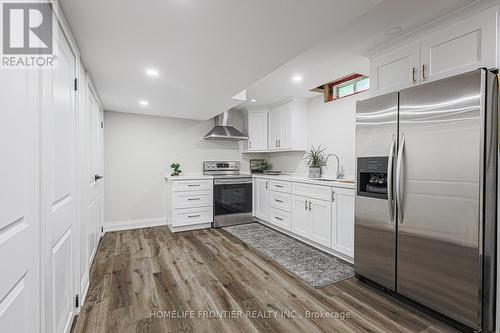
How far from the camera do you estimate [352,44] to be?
7.38ft

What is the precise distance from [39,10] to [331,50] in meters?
2.27

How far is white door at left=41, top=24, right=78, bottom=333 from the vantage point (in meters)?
1.15

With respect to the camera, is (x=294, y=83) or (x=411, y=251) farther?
(x=294, y=83)

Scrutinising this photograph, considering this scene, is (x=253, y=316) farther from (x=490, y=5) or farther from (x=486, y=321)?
(x=490, y=5)

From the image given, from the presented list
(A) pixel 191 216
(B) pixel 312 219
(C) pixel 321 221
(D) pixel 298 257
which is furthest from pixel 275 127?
(D) pixel 298 257

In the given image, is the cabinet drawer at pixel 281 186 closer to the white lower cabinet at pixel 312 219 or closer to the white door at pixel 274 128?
the white lower cabinet at pixel 312 219

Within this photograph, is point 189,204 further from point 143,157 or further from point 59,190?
point 59,190

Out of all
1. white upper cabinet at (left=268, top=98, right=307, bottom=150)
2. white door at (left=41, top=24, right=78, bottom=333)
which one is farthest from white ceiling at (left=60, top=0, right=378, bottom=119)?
white upper cabinet at (left=268, top=98, right=307, bottom=150)

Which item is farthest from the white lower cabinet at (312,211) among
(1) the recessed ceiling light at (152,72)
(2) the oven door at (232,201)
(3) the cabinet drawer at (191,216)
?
(1) the recessed ceiling light at (152,72)

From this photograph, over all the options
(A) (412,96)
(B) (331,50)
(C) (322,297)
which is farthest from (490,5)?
(C) (322,297)

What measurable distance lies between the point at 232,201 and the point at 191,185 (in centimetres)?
85

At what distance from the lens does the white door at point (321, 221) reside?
3004 mm

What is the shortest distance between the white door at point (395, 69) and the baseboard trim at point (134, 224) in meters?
4.20

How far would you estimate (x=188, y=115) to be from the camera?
14.5ft
